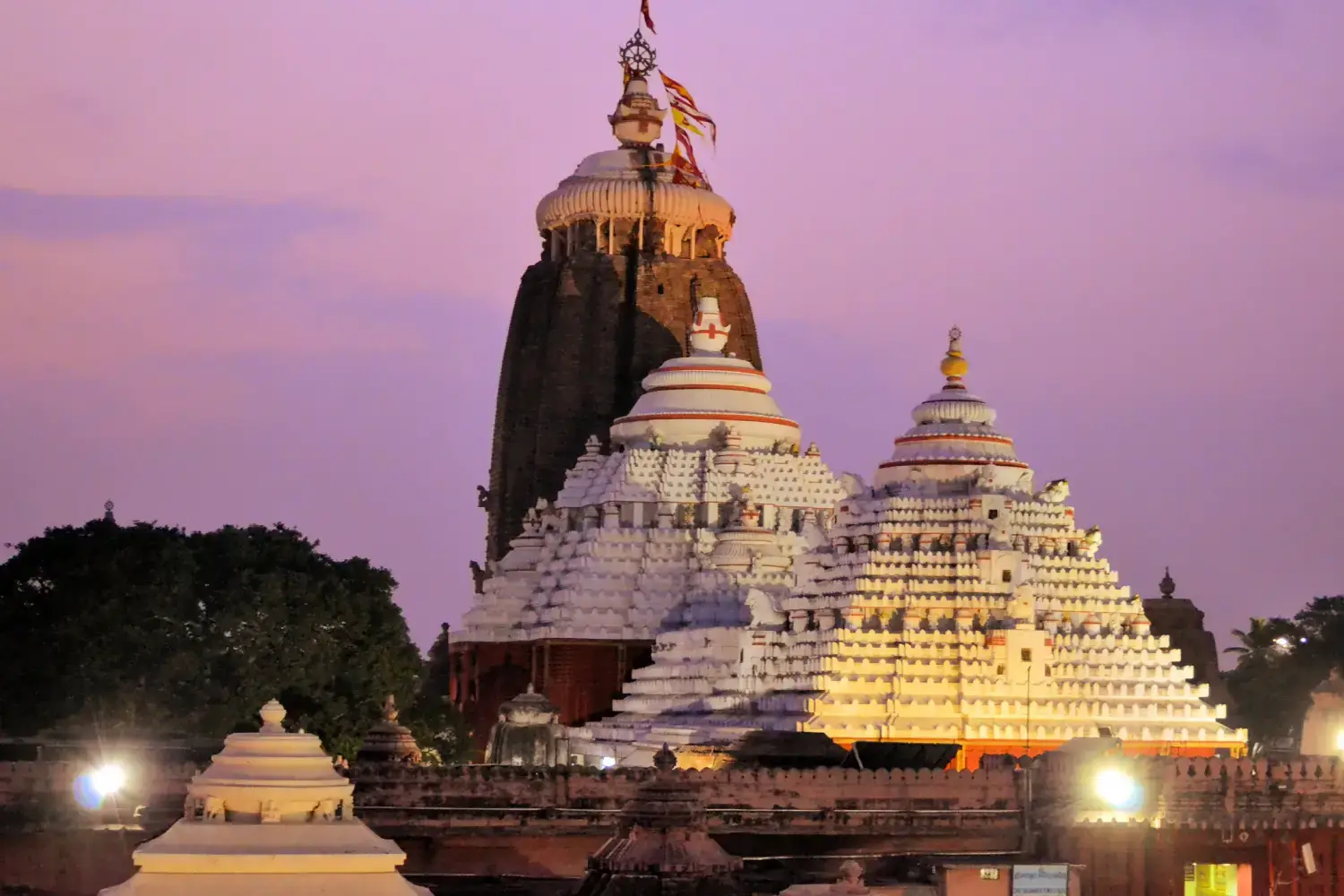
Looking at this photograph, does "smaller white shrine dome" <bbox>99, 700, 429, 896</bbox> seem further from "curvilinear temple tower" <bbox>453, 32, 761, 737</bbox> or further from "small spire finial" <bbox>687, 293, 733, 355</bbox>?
"curvilinear temple tower" <bbox>453, 32, 761, 737</bbox>

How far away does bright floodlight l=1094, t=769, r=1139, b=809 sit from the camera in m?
57.8

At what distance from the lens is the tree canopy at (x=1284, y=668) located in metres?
108

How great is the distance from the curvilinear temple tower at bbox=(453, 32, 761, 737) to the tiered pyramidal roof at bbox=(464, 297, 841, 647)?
18.9 feet

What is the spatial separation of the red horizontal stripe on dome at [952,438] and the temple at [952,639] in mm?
44

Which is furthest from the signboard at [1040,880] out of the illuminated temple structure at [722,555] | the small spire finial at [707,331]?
the small spire finial at [707,331]

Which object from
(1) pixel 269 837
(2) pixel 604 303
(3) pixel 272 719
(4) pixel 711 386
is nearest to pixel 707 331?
(4) pixel 711 386

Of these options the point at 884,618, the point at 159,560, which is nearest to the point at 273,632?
the point at 159,560

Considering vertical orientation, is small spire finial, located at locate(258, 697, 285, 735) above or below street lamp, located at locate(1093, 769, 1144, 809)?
below

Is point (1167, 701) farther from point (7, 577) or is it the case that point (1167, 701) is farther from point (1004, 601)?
point (7, 577)

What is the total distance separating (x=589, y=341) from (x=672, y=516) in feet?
42.4

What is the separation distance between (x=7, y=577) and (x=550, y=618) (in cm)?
2067

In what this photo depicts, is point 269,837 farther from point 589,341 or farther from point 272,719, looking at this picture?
point 589,341

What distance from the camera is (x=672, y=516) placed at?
93375 millimetres

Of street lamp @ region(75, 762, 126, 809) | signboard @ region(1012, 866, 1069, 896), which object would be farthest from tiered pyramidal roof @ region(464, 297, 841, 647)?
signboard @ region(1012, 866, 1069, 896)
